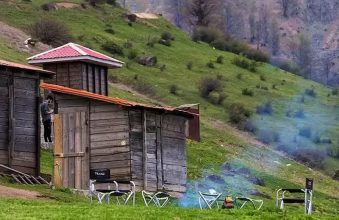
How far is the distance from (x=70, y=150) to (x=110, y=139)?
5.24ft

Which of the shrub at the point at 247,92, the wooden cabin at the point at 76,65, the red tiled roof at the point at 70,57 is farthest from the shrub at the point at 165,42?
the red tiled roof at the point at 70,57

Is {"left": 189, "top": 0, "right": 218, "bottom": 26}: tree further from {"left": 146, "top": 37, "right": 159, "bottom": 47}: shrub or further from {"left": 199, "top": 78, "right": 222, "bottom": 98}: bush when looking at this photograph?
{"left": 199, "top": 78, "right": 222, "bottom": 98}: bush

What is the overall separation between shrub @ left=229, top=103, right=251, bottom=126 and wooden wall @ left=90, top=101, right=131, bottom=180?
30723 mm

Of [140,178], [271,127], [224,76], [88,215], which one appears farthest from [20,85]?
[224,76]

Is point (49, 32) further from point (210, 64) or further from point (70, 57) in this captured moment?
point (70, 57)

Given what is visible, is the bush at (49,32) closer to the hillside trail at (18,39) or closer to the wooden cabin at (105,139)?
the hillside trail at (18,39)

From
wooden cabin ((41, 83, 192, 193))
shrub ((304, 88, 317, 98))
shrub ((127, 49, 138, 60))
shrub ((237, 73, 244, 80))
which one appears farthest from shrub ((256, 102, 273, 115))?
wooden cabin ((41, 83, 192, 193))

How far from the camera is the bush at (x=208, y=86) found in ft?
226

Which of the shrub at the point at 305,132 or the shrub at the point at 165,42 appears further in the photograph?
the shrub at the point at 165,42

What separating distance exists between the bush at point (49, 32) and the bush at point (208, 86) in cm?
1103

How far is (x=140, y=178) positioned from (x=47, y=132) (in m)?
6.93

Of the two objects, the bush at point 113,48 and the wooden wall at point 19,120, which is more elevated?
the bush at point 113,48

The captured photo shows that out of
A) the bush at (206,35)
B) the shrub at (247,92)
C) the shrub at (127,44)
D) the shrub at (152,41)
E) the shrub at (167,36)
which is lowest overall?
the shrub at (247,92)

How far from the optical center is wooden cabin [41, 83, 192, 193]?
32.0 m
